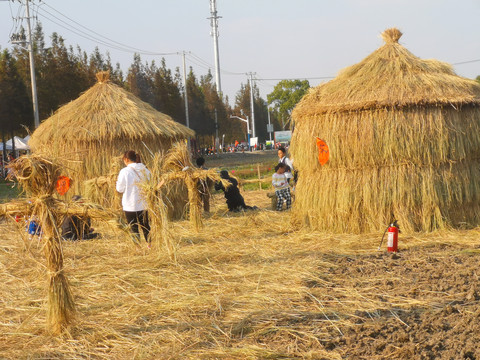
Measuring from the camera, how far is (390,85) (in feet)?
31.8

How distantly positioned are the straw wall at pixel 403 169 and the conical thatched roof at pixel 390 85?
0.61 feet

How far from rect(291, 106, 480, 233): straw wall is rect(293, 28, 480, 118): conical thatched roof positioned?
0.61 ft

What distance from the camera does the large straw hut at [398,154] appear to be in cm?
926

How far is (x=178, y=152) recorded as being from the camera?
33.3 feet

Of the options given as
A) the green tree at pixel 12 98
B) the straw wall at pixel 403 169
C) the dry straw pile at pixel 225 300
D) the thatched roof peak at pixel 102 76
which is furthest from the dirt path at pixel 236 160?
the dry straw pile at pixel 225 300

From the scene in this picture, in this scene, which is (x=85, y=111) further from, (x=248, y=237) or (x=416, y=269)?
(x=416, y=269)

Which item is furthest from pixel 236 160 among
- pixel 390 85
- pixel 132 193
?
pixel 132 193

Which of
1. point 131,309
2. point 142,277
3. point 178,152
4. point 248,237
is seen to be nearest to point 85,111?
point 178,152

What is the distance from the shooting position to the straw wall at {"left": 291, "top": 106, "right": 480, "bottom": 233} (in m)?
9.26

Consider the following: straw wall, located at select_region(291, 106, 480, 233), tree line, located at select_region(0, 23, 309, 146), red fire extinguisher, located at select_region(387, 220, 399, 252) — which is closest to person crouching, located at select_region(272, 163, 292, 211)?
straw wall, located at select_region(291, 106, 480, 233)

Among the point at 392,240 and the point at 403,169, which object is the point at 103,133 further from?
the point at 392,240

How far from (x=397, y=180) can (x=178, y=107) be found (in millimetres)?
33361

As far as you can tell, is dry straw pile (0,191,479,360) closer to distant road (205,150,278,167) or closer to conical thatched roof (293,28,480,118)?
conical thatched roof (293,28,480,118)

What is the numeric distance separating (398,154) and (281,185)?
3.58m
